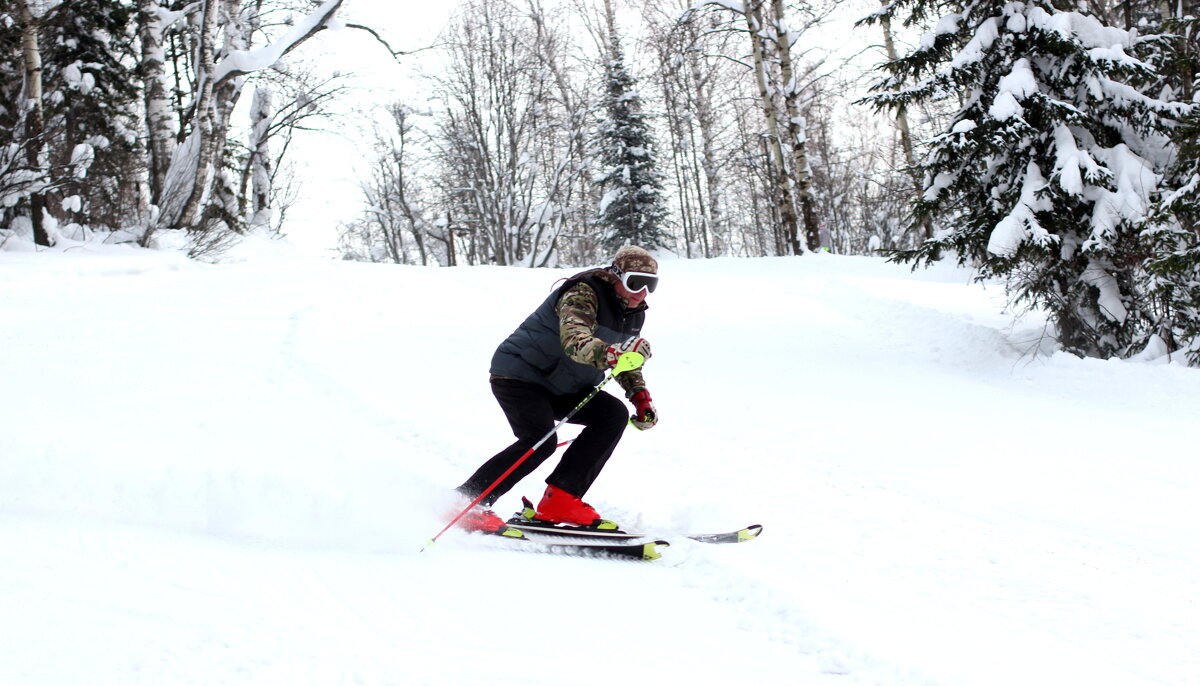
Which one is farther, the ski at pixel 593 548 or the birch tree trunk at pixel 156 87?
the birch tree trunk at pixel 156 87

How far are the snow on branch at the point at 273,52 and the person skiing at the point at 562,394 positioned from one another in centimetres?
1290

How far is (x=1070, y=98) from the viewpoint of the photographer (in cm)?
901

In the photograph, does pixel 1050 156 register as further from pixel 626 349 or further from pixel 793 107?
pixel 793 107

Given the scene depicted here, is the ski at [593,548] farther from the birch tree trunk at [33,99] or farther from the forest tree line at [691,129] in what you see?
the birch tree trunk at [33,99]

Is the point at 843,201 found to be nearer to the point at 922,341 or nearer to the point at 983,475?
the point at 922,341

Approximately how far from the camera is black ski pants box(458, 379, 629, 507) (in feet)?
14.1

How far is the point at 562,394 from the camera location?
4.44 meters

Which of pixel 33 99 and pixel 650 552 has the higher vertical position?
pixel 33 99

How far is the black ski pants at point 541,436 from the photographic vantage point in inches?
169

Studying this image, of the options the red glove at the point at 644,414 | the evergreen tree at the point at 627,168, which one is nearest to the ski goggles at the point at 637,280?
the red glove at the point at 644,414

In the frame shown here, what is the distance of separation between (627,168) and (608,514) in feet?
76.9

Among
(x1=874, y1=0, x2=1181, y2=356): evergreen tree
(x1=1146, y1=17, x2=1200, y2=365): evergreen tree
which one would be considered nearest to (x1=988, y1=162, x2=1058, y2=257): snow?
(x1=874, y1=0, x2=1181, y2=356): evergreen tree

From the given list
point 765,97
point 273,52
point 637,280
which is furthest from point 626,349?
point 765,97

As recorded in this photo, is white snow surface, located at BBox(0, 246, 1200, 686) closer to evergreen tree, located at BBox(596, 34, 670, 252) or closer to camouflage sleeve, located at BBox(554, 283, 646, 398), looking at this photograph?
camouflage sleeve, located at BBox(554, 283, 646, 398)
